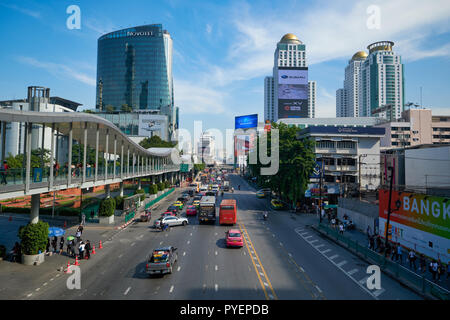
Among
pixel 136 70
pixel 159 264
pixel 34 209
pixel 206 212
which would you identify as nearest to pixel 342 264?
pixel 159 264

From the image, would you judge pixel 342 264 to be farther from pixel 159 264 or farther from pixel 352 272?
pixel 159 264

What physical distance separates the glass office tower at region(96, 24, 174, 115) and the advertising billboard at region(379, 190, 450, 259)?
143 metres

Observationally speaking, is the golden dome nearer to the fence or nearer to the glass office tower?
the glass office tower

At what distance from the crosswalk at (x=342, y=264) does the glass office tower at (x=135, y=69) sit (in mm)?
139113

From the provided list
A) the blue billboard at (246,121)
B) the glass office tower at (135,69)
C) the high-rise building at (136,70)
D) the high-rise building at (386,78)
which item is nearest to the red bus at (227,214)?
the blue billboard at (246,121)

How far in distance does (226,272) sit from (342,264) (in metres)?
9.33

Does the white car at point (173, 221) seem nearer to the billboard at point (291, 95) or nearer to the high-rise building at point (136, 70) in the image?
the billboard at point (291, 95)

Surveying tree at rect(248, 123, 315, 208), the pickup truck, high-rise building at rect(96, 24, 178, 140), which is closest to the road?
the pickup truck

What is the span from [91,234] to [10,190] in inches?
556

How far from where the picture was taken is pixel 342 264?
71.8 ft

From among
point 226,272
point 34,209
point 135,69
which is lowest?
point 226,272

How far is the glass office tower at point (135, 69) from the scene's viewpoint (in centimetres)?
15925
